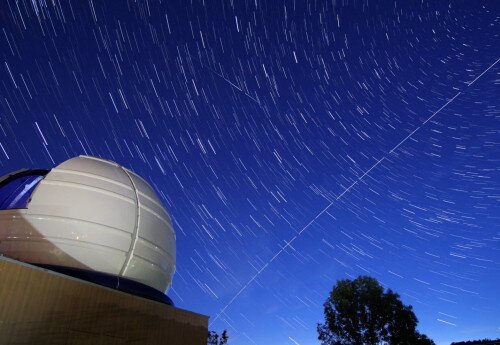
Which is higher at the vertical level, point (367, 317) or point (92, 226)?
point (92, 226)

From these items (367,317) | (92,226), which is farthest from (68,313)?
(367,317)

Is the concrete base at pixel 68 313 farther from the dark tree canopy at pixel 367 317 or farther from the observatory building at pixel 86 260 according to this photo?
the dark tree canopy at pixel 367 317

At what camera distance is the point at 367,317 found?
2639 centimetres

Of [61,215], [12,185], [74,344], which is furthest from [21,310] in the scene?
[12,185]

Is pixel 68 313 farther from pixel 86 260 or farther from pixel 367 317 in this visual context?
pixel 367 317

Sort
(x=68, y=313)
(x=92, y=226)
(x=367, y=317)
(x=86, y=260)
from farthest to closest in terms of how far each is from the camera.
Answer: (x=367, y=317), (x=92, y=226), (x=86, y=260), (x=68, y=313)

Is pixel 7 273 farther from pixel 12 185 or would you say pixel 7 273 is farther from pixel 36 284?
pixel 12 185

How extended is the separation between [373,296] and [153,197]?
80.1 ft

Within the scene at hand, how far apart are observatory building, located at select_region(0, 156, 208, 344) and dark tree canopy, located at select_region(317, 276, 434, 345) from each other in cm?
2266

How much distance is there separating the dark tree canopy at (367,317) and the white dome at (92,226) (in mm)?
23096

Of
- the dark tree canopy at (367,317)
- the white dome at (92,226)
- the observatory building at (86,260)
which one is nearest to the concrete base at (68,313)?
the observatory building at (86,260)

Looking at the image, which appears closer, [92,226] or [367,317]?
[92,226]

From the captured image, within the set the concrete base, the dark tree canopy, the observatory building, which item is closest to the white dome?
the observatory building

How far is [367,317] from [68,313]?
26.2m
